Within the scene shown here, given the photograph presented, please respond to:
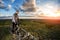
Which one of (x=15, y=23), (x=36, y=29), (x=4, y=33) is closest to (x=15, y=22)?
(x=15, y=23)

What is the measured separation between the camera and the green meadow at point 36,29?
2.81 metres

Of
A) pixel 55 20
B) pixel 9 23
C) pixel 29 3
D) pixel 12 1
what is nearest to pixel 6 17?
→ pixel 9 23

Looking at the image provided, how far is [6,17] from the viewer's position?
2.87 meters

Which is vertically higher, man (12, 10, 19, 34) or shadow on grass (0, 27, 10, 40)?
man (12, 10, 19, 34)

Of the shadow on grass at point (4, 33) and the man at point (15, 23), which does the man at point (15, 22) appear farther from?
the shadow on grass at point (4, 33)

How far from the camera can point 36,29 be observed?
2.85m

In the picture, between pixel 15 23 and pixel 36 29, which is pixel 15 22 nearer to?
pixel 15 23

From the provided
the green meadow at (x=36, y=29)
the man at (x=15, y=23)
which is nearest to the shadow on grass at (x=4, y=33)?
the green meadow at (x=36, y=29)

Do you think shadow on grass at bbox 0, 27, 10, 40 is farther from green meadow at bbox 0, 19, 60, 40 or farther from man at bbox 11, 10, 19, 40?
man at bbox 11, 10, 19, 40

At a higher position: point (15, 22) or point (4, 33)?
point (15, 22)

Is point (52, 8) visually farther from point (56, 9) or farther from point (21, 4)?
point (21, 4)

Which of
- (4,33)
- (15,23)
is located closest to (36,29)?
(15,23)

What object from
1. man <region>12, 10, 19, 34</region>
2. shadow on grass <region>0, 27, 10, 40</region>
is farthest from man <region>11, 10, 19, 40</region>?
shadow on grass <region>0, 27, 10, 40</region>

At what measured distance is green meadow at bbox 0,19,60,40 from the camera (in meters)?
2.81
